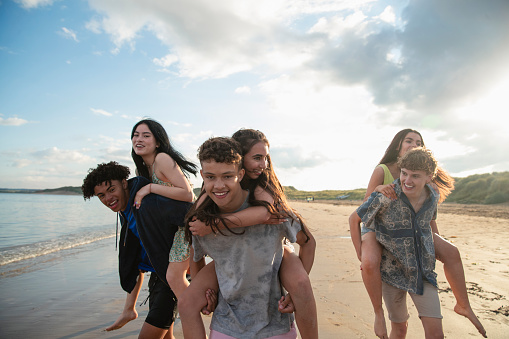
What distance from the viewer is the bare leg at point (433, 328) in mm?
2701

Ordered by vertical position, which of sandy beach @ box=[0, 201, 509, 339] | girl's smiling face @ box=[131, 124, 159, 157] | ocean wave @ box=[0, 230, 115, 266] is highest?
girl's smiling face @ box=[131, 124, 159, 157]

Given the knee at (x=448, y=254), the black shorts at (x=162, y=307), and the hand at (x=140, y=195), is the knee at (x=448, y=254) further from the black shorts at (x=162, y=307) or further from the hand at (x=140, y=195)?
the hand at (x=140, y=195)

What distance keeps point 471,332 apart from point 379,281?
166 centimetres

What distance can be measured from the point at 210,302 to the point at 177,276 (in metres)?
0.59

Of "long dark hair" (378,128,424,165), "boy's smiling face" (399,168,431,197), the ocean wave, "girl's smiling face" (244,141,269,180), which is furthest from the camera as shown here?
the ocean wave

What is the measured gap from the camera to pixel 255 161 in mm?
2840

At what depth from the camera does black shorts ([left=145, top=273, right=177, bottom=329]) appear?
9.71 feet

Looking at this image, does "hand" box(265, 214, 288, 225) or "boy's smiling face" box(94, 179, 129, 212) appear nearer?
"hand" box(265, 214, 288, 225)

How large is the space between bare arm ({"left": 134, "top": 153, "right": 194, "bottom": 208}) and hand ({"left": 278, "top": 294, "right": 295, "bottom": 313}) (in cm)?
129

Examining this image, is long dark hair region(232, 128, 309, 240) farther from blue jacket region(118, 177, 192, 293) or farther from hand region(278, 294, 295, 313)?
blue jacket region(118, 177, 192, 293)

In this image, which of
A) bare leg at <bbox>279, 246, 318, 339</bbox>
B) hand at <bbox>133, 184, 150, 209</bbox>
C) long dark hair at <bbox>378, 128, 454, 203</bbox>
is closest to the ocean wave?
hand at <bbox>133, 184, 150, 209</bbox>

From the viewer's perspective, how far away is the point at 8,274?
297 inches

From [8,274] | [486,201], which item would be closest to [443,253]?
[8,274]

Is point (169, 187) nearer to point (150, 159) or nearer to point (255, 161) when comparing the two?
point (150, 159)
